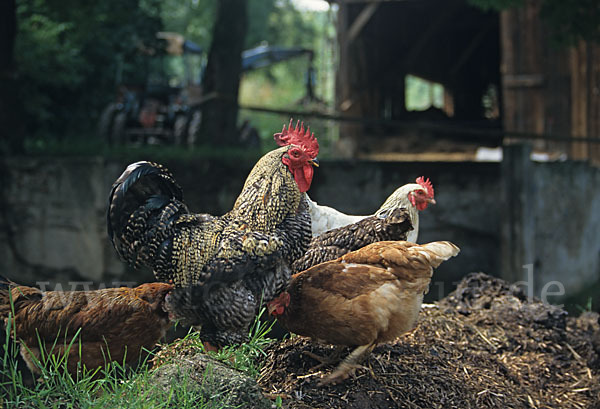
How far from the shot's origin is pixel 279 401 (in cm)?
275

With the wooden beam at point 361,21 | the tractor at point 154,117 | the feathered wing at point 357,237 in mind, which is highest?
the wooden beam at point 361,21

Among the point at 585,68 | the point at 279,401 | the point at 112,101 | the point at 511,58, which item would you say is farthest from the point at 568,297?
the point at 112,101

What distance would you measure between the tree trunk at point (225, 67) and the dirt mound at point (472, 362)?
13.6 ft

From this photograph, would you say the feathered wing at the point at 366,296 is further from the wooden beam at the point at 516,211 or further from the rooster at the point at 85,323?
the wooden beam at the point at 516,211

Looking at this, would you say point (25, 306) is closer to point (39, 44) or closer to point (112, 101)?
point (39, 44)

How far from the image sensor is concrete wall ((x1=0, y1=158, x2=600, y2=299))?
6902mm

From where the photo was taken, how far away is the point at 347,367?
3.07 meters

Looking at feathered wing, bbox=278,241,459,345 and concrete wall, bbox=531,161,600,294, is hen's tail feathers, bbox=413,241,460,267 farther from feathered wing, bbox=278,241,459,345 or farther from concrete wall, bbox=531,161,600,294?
concrete wall, bbox=531,161,600,294

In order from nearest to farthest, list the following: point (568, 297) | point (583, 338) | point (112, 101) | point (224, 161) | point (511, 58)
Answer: point (583, 338) < point (224, 161) < point (568, 297) < point (511, 58) < point (112, 101)

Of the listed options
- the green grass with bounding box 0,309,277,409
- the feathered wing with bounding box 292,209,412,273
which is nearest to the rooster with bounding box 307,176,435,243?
the feathered wing with bounding box 292,209,412,273

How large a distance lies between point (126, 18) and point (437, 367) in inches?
336

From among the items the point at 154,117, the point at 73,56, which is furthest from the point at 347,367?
the point at 73,56

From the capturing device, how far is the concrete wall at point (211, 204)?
272 inches

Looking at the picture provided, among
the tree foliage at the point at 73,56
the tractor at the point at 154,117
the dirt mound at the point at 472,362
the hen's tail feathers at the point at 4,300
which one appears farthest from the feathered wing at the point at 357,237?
the tractor at the point at 154,117
